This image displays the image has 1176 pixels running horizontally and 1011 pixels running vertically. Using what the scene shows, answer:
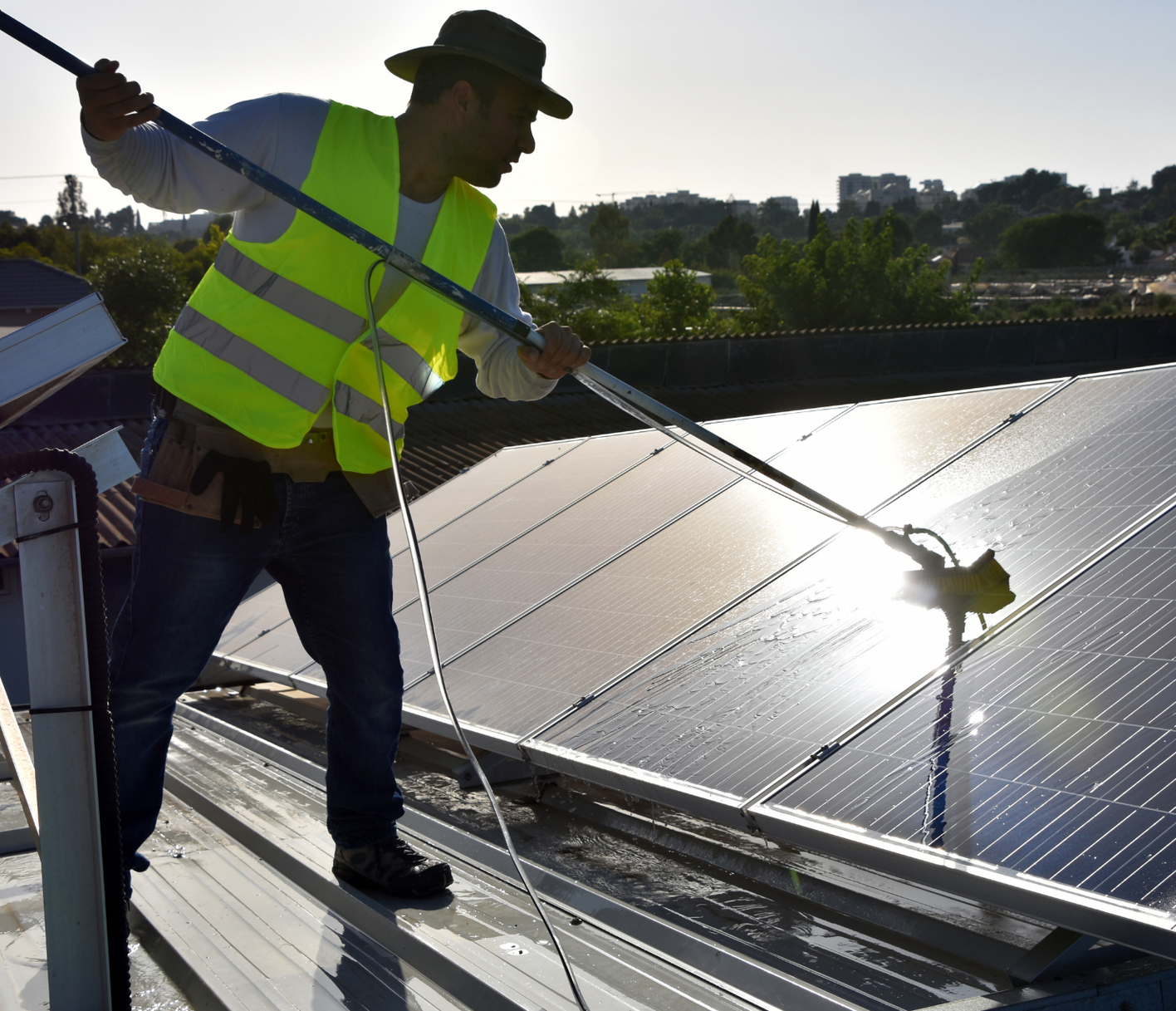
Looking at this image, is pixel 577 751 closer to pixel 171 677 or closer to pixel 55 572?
pixel 171 677

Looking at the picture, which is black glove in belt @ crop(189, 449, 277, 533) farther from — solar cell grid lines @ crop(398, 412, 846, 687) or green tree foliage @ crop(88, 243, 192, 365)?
green tree foliage @ crop(88, 243, 192, 365)

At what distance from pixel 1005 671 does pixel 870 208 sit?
185 meters

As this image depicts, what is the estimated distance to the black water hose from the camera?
186 cm

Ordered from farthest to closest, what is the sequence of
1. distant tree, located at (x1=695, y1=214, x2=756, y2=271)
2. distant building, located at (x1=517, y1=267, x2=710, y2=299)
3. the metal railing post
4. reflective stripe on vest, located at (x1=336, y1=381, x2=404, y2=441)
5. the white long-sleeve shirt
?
distant tree, located at (x1=695, y1=214, x2=756, y2=271) < distant building, located at (x1=517, y1=267, x2=710, y2=299) < reflective stripe on vest, located at (x1=336, y1=381, x2=404, y2=441) < the white long-sleeve shirt < the metal railing post

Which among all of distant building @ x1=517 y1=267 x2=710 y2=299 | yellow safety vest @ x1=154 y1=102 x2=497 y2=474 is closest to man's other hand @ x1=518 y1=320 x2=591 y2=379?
yellow safety vest @ x1=154 y1=102 x2=497 y2=474

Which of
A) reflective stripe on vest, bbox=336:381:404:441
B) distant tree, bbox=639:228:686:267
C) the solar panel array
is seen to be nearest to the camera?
the solar panel array

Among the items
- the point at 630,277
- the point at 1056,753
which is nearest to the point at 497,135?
the point at 1056,753

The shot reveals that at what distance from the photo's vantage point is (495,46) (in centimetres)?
273

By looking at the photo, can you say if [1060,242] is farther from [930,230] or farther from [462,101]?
[462,101]

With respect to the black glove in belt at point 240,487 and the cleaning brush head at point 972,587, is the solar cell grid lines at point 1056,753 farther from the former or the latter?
the black glove in belt at point 240,487

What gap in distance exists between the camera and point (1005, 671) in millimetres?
2520

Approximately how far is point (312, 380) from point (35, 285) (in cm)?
4854

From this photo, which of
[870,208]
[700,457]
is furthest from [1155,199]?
[700,457]

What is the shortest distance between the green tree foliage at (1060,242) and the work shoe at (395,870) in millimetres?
130255
